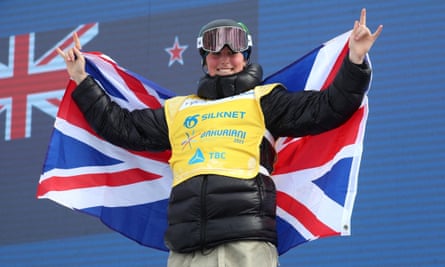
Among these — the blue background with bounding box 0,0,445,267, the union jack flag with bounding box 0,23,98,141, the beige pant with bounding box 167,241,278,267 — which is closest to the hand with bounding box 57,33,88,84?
the beige pant with bounding box 167,241,278,267

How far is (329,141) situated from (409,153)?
172 cm

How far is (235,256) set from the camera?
4.21 m

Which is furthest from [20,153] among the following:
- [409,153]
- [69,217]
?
[409,153]

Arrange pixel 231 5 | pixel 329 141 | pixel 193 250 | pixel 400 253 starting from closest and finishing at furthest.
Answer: pixel 193 250 < pixel 329 141 < pixel 400 253 < pixel 231 5

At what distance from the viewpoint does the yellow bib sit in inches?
170

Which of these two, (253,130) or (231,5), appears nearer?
(253,130)

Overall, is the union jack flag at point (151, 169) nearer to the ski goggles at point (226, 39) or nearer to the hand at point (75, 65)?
the hand at point (75, 65)

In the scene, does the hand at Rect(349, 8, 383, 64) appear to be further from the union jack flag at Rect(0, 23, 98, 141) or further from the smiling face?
the union jack flag at Rect(0, 23, 98, 141)

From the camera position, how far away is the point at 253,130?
440 cm

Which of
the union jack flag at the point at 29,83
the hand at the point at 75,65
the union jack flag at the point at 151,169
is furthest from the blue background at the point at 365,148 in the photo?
the hand at the point at 75,65

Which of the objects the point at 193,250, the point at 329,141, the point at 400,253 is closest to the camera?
the point at 193,250

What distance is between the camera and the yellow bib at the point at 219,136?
4.32m

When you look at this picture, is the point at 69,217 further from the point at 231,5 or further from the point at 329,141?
the point at 329,141

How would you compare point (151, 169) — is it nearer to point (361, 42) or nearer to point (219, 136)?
point (219, 136)
